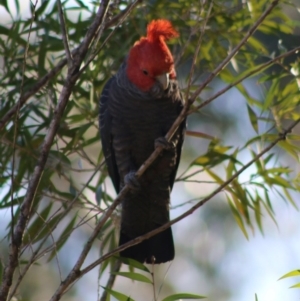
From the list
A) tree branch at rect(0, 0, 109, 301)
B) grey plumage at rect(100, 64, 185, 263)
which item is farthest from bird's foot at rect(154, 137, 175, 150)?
tree branch at rect(0, 0, 109, 301)

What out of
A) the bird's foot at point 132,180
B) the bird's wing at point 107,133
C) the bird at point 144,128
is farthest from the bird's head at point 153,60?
the bird's foot at point 132,180

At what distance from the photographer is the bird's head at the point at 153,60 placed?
2666 millimetres

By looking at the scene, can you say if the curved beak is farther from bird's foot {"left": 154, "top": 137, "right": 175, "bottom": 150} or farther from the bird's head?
bird's foot {"left": 154, "top": 137, "right": 175, "bottom": 150}

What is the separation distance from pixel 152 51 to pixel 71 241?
347 cm

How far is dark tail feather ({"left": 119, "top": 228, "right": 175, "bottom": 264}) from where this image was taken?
9.17 ft

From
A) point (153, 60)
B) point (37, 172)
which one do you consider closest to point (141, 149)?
point (153, 60)

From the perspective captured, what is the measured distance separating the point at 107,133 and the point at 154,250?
585 millimetres

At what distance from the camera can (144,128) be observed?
2744 mm

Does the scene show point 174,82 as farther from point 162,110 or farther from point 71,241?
Result: point 71,241

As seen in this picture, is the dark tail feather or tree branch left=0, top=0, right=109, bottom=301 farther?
the dark tail feather

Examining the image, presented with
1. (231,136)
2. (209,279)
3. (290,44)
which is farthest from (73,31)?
(209,279)

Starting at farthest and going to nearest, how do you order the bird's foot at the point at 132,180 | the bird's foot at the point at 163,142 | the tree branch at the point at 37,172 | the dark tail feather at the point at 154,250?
the dark tail feather at the point at 154,250, the bird's foot at the point at 132,180, the bird's foot at the point at 163,142, the tree branch at the point at 37,172

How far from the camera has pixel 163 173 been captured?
2871 mm

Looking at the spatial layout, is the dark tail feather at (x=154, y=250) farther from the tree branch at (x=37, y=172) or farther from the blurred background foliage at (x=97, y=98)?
the tree branch at (x=37, y=172)
